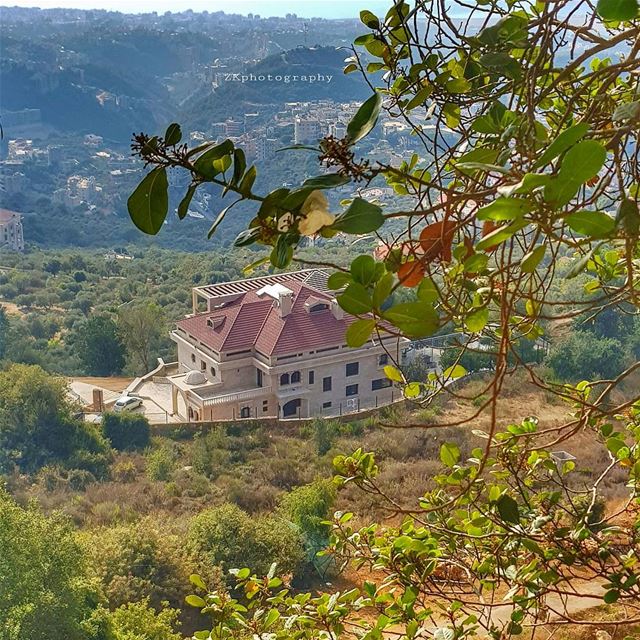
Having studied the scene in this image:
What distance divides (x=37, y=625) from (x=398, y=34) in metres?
1.52

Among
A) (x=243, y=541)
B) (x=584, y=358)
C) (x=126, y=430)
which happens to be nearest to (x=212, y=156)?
(x=243, y=541)

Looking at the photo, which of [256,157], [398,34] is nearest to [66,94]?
[256,157]

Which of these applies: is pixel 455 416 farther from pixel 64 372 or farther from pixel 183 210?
pixel 183 210

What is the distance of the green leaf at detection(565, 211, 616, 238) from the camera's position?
0.21m

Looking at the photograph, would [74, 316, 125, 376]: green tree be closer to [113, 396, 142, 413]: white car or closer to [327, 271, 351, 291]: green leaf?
[113, 396, 142, 413]: white car

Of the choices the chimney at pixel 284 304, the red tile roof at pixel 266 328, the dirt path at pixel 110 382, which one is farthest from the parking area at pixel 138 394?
the chimney at pixel 284 304

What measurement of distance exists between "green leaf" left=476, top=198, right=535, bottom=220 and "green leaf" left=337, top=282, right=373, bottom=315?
4 centimetres

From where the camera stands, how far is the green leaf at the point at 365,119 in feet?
0.90

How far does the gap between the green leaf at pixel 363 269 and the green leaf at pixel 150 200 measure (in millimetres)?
55

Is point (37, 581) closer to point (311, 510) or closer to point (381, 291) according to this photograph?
point (311, 510)

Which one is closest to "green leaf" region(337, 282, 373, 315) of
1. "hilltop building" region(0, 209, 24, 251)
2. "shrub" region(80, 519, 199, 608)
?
"shrub" region(80, 519, 199, 608)

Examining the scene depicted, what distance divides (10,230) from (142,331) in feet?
3.36

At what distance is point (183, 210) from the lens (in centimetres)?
27

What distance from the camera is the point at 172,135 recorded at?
252mm
